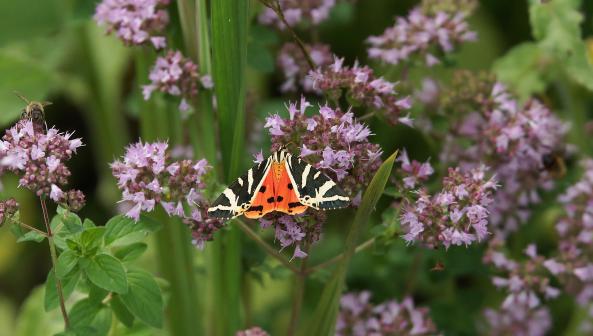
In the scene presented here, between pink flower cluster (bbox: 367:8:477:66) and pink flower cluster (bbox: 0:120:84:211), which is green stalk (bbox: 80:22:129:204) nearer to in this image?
pink flower cluster (bbox: 367:8:477:66)

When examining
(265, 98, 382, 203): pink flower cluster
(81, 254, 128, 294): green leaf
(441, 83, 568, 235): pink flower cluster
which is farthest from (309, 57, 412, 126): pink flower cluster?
(81, 254, 128, 294): green leaf

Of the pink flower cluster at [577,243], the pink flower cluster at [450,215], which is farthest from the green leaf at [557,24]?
the pink flower cluster at [450,215]

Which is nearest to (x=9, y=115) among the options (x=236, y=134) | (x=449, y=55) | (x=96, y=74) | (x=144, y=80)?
(x=96, y=74)

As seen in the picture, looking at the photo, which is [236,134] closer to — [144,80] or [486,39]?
[144,80]

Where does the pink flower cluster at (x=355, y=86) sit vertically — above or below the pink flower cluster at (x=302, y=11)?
below

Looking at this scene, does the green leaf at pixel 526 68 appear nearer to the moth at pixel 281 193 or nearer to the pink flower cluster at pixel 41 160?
the moth at pixel 281 193

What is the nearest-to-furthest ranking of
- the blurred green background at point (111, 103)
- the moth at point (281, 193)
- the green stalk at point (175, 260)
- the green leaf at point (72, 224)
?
the moth at point (281, 193), the green leaf at point (72, 224), the green stalk at point (175, 260), the blurred green background at point (111, 103)
